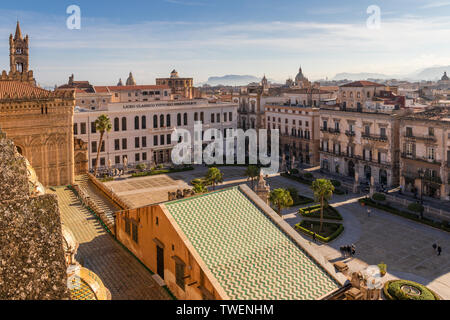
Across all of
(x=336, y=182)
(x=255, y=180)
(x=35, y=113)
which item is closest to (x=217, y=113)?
(x=255, y=180)

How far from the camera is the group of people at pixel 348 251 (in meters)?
34.4

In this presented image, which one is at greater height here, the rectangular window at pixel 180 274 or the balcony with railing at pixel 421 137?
the balcony with railing at pixel 421 137

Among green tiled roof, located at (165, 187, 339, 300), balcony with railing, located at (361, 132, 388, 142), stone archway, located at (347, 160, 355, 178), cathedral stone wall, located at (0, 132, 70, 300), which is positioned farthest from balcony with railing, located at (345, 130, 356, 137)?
cathedral stone wall, located at (0, 132, 70, 300)

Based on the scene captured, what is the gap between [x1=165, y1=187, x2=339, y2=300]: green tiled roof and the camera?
48.1ft

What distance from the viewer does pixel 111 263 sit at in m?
21.8

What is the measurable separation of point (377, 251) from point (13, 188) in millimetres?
31140

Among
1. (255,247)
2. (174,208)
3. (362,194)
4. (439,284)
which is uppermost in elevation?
(174,208)

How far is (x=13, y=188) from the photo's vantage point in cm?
1498

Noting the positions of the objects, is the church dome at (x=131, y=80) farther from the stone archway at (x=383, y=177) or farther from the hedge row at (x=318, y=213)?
the hedge row at (x=318, y=213)

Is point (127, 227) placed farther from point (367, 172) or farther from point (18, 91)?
point (367, 172)

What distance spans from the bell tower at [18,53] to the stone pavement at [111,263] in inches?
1676

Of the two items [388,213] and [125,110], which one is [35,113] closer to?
→ [125,110]


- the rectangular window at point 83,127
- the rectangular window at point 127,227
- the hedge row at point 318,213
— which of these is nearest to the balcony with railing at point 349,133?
the hedge row at point 318,213

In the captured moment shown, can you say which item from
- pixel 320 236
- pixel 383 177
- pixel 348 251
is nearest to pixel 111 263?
pixel 348 251
